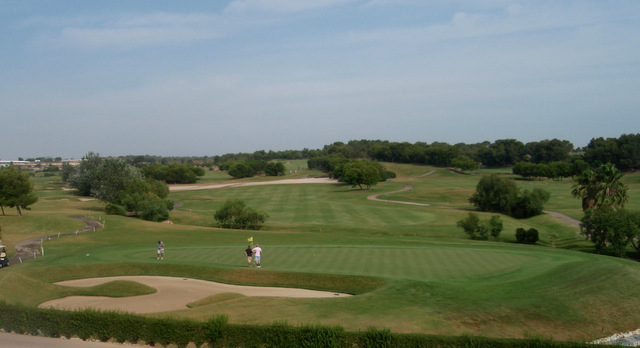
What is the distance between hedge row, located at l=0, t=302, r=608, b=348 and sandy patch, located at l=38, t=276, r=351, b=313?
468 centimetres

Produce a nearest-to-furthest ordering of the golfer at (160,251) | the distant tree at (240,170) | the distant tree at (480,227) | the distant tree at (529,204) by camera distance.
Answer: the golfer at (160,251) → the distant tree at (480,227) → the distant tree at (529,204) → the distant tree at (240,170)

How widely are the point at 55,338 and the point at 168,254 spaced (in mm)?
18611

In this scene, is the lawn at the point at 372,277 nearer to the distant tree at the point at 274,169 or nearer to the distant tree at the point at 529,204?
the distant tree at the point at 529,204

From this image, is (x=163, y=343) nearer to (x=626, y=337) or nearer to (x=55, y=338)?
(x=55, y=338)

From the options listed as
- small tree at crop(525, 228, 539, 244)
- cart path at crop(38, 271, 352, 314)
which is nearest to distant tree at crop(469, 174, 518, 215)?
small tree at crop(525, 228, 539, 244)

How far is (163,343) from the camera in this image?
51.8 ft

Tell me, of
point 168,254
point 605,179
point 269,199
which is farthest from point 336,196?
point 168,254

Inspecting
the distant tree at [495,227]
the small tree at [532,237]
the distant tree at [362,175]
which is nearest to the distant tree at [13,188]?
the distant tree at [495,227]

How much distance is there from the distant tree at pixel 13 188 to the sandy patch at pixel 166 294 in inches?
1405

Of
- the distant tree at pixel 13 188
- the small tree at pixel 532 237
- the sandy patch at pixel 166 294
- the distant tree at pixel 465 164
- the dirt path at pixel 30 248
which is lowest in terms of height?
the small tree at pixel 532 237

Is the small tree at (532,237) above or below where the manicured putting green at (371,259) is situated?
below

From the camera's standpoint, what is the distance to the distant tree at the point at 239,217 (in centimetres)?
6238

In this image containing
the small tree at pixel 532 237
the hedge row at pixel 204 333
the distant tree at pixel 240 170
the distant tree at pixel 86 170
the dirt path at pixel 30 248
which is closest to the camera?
the hedge row at pixel 204 333

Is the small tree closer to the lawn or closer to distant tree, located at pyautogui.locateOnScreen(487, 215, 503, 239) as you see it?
distant tree, located at pyautogui.locateOnScreen(487, 215, 503, 239)
